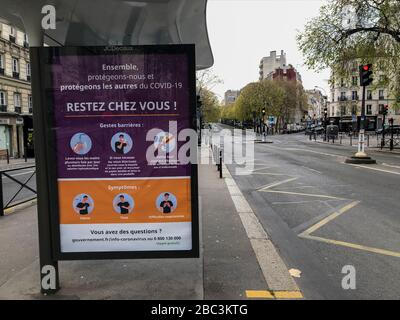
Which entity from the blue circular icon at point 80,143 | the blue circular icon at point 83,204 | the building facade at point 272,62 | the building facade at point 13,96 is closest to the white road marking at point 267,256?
the blue circular icon at point 83,204

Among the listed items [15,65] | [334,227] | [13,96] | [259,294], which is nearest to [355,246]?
[334,227]

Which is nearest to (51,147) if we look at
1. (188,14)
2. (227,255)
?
(188,14)

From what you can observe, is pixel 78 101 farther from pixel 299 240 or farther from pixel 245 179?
pixel 245 179

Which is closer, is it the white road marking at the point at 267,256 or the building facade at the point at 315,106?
the white road marking at the point at 267,256

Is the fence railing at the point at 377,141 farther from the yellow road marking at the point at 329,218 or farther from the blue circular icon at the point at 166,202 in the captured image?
the blue circular icon at the point at 166,202

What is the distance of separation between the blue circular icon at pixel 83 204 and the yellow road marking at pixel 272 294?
1836 millimetres

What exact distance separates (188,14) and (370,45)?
79.8ft

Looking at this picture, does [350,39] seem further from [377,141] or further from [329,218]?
[329,218]

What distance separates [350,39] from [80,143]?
86.6 ft

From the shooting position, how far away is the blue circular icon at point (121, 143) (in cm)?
376

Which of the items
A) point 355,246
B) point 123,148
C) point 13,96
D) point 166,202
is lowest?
point 355,246

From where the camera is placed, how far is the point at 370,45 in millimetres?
25219

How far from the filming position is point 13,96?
34656mm

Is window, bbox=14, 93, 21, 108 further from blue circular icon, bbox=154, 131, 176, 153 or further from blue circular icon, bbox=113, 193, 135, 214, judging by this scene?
blue circular icon, bbox=154, 131, 176, 153
